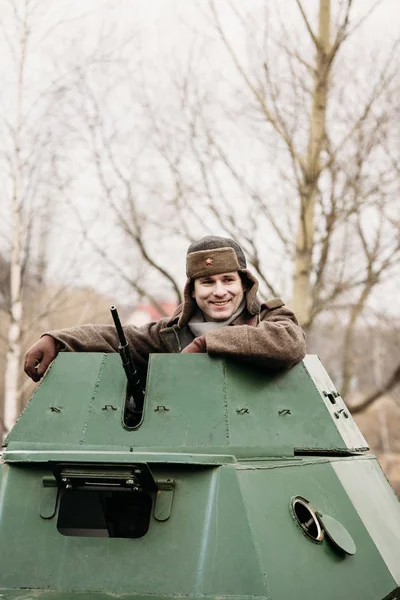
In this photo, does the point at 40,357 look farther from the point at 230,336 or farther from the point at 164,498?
the point at 164,498

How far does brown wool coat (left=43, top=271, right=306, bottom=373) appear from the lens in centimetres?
419

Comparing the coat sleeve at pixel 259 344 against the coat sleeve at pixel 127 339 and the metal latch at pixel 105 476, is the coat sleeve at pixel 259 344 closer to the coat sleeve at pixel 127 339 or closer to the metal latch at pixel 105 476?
the coat sleeve at pixel 127 339

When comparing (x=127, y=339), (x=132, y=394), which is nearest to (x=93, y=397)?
(x=132, y=394)

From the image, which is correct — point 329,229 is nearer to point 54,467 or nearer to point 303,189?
point 303,189

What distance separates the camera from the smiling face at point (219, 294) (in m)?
4.67

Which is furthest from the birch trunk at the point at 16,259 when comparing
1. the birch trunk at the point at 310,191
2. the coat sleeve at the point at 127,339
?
the coat sleeve at the point at 127,339

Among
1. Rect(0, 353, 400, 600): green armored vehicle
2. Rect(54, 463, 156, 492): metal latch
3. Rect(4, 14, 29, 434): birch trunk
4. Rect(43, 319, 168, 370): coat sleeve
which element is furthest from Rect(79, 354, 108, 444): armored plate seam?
Rect(4, 14, 29, 434): birch trunk

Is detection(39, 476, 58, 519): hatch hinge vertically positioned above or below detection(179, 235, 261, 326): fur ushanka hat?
below

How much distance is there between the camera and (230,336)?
4.21m

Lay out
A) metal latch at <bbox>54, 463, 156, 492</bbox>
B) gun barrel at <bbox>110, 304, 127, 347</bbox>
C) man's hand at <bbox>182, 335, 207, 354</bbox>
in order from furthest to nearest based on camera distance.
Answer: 1. man's hand at <bbox>182, 335, 207, 354</bbox>
2. gun barrel at <bbox>110, 304, 127, 347</bbox>
3. metal latch at <bbox>54, 463, 156, 492</bbox>

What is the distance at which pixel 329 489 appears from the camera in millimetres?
3846

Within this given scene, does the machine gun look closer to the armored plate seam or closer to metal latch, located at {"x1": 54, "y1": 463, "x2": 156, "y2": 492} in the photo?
the armored plate seam

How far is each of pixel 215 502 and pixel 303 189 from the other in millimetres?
7386

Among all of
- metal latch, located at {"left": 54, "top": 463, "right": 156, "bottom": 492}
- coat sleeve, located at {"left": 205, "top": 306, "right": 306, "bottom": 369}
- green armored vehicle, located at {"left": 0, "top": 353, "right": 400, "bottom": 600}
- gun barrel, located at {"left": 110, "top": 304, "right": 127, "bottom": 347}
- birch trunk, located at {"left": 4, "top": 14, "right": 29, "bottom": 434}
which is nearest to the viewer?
green armored vehicle, located at {"left": 0, "top": 353, "right": 400, "bottom": 600}
